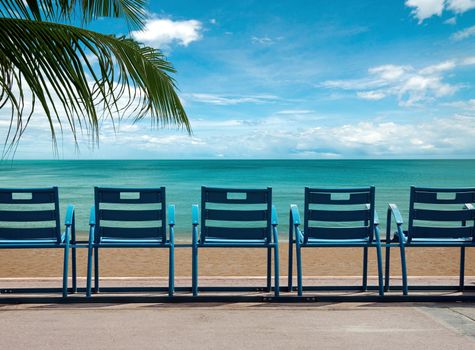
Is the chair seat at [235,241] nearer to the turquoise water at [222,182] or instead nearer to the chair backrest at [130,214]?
the chair backrest at [130,214]

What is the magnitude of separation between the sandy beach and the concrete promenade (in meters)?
2.87

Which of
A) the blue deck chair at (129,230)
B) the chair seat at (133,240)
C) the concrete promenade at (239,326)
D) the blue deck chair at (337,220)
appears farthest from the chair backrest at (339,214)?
the chair seat at (133,240)

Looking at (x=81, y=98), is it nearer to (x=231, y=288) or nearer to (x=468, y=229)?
(x=231, y=288)

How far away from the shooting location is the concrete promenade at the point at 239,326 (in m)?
3.30

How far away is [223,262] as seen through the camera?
26.7 feet

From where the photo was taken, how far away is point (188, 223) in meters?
18.6

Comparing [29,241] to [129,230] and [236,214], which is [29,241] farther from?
[236,214]

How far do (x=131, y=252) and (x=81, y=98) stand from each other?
646 centimetres

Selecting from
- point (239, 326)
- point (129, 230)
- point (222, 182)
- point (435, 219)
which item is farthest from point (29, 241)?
point (222, 182)

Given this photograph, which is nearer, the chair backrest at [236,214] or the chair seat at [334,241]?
the chair backrest at [236,214]

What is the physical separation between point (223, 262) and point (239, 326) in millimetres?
4494

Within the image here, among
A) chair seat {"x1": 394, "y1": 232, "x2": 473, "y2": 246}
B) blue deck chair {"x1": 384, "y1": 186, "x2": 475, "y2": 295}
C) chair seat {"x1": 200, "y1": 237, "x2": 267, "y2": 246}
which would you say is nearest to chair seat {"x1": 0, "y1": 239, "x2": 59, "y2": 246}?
chair seat {"x1": 200, "y1": 237, "x2": 267, "y2": 246}

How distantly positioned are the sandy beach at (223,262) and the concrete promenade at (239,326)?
113 inches

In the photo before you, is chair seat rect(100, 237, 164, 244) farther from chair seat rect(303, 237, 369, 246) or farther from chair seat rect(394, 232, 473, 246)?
chair seat rect(394, 232, 473, 246)
